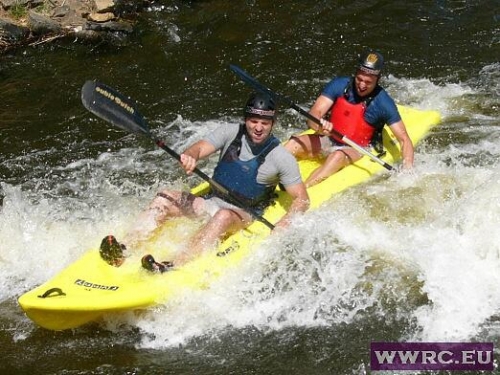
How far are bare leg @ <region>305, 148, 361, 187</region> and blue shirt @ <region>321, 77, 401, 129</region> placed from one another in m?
0.37

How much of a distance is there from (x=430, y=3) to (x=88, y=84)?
27.4 ft

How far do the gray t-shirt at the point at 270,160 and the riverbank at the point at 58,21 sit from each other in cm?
576

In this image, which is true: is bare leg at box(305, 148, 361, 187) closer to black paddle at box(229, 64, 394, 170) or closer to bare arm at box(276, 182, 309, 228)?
black paddle at box(229, 64, 394, 170)

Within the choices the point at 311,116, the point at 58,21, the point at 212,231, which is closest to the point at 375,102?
the point at 311,116

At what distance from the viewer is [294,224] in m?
5.67

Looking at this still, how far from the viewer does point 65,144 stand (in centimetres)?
817

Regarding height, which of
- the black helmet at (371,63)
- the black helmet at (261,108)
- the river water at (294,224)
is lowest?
the river water at (294,224)

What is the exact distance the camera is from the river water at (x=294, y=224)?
5.07 meters

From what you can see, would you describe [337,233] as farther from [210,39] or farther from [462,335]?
[210,39]

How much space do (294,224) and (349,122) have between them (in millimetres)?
1635

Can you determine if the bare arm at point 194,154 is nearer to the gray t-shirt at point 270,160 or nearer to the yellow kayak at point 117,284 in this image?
the gray t-shirt at point 270,160

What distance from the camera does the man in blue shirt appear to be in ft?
21.9

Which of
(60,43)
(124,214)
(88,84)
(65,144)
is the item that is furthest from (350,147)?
(60,43)

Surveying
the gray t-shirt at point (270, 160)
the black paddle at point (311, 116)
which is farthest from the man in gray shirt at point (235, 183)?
the black paddle at point (311, 116)
